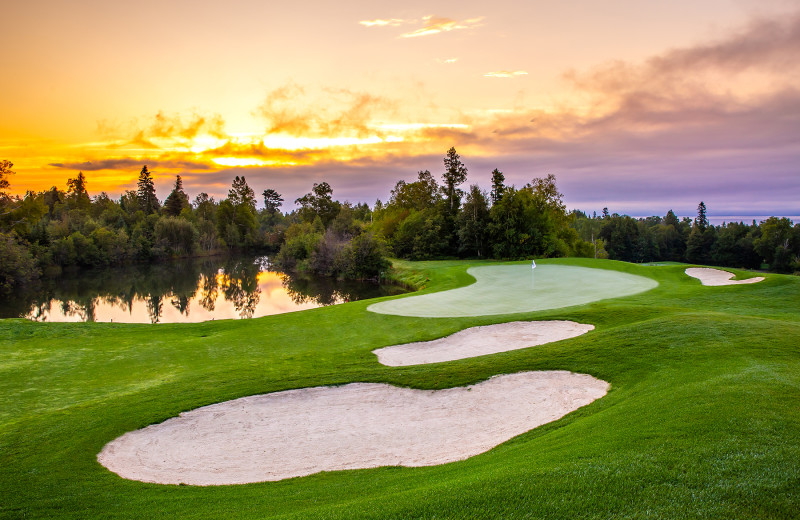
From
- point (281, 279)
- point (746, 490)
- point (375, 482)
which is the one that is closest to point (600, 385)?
point (746, 490)

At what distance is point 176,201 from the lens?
99875mm

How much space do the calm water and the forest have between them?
4.54 m

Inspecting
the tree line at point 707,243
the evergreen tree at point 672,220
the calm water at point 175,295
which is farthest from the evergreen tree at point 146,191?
the evergreen tree at point 672,220

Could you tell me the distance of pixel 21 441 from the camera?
707 cm

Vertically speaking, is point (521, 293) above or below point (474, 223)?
below

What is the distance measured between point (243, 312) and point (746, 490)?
30.1 m

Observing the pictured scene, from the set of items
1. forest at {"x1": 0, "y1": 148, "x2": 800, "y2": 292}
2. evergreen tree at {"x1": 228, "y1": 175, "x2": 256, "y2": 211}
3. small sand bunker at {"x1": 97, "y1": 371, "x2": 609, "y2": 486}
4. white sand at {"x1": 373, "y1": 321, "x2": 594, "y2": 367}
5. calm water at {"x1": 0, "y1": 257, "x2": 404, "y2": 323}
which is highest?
evergreen tree at {"x1": 228, "y1": 175, "x2": 256, "y2": 211}

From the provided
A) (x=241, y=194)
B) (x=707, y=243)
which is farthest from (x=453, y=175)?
(x=707, y=243)

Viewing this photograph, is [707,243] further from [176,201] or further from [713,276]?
[176,201]

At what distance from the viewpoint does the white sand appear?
42.0 feet

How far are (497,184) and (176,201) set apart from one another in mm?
76989

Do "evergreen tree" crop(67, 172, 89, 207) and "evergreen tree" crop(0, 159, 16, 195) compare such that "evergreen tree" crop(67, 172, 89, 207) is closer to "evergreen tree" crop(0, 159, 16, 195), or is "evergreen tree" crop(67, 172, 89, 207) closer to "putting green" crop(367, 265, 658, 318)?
"evergreen tree" crop(0, 159, 16, 195)

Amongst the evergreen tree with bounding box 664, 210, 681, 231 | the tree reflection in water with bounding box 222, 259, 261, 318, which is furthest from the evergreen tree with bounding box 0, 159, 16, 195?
the evergreen tree with bounding box 664, 210, 681, 231

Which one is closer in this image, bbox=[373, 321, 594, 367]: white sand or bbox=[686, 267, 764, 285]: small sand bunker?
bbox=[373, 321, 594, 367]: white sand
